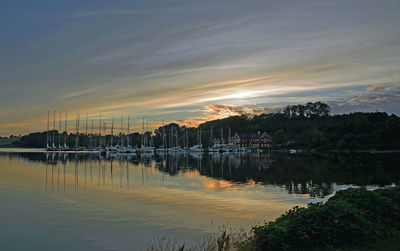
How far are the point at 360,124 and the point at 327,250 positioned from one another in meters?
129

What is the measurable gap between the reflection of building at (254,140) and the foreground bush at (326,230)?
176 meters

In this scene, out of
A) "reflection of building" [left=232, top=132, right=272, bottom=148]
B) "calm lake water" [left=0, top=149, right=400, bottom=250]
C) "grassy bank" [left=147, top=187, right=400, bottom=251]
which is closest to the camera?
"grassy bank" [left=147, top=187, right=400, bottom=251]

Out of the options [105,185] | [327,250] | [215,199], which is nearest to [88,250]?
[327,250]

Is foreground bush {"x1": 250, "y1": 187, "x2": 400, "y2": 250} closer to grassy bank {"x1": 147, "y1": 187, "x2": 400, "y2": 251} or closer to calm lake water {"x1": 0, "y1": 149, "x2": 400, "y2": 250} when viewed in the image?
grassy bank {"x1": 147, "y1": 187, "x2": 400, "y2": 251}

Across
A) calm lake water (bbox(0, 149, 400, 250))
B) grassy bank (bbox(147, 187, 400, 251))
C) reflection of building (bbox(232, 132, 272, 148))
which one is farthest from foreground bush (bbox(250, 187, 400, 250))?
reflection of building (bbox(232, 132, 272, 148))

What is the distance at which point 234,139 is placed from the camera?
643 ft

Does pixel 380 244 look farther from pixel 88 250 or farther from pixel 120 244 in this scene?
pixel 88 250

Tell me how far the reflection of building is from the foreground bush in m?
176

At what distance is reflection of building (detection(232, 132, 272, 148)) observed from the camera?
18638 cm

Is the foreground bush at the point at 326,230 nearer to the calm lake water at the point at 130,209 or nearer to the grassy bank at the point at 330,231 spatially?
the grassy bank at the point at 330,231

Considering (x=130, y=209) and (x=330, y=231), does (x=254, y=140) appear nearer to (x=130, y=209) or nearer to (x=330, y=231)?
(x=130, y=209)

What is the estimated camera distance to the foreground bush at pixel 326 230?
10.5m

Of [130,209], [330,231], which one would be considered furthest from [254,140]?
[330,231]

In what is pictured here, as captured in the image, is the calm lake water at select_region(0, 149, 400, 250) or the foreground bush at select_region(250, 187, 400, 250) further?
the calm lake water at select_region(0, 149, 400, 250)
